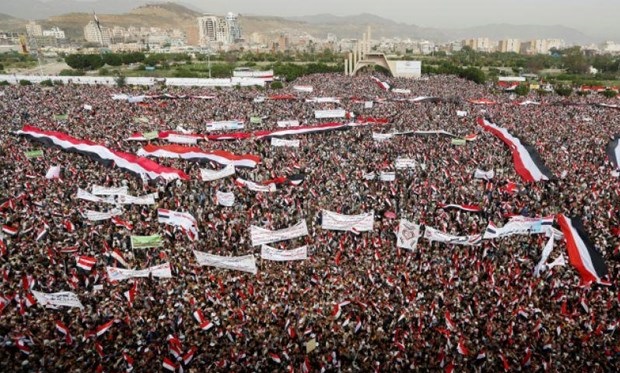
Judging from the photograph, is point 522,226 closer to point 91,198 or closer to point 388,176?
point 388,176

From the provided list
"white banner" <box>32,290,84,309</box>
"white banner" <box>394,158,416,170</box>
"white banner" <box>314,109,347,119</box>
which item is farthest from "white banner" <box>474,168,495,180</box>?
"white banner" <box>32,290,84,309</box>

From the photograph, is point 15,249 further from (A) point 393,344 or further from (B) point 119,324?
(A) point 393,344

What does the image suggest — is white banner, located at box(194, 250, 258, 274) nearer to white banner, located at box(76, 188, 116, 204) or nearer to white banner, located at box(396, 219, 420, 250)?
white banner, located at box(396, 219, 420, 250)

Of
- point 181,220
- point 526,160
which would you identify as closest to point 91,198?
point 181,220

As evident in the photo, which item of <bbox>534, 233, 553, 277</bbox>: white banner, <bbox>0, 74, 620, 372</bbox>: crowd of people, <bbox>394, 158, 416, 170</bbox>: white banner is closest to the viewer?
<bbox>0, 74, 620, 372</bbox>: crowd of people

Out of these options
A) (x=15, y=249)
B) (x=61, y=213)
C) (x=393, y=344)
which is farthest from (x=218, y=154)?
(x=393, y=344)
